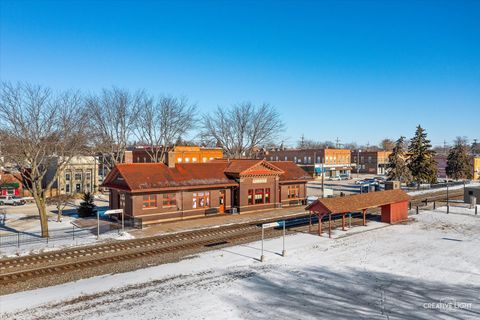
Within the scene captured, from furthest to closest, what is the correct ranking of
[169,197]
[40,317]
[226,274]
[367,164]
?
[367,164]
[169,197]
[226,274]
[40,317]

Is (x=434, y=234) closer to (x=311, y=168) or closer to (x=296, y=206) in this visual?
(x=296, y=206)

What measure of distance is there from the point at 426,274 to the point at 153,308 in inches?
568

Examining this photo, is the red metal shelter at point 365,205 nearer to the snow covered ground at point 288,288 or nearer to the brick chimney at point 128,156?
the snow covered ground at point 288,288

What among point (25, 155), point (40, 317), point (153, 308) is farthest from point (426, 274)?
point (25, 155)

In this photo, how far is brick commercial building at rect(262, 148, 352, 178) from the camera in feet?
306

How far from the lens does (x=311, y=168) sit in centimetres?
9062

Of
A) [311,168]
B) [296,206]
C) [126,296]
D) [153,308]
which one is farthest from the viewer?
[311,168]

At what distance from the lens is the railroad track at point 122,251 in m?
19.8

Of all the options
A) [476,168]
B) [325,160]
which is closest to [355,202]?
[325,160]

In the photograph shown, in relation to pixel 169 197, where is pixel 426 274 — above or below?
below

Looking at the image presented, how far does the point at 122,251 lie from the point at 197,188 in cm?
1287

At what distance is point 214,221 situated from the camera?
114ft

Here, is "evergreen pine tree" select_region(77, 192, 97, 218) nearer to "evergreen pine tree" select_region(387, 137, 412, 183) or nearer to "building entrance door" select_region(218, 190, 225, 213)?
"building entrance door" select_region(218, 190, 225, 213)

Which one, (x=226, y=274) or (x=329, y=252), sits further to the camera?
(x=329, y=252)
